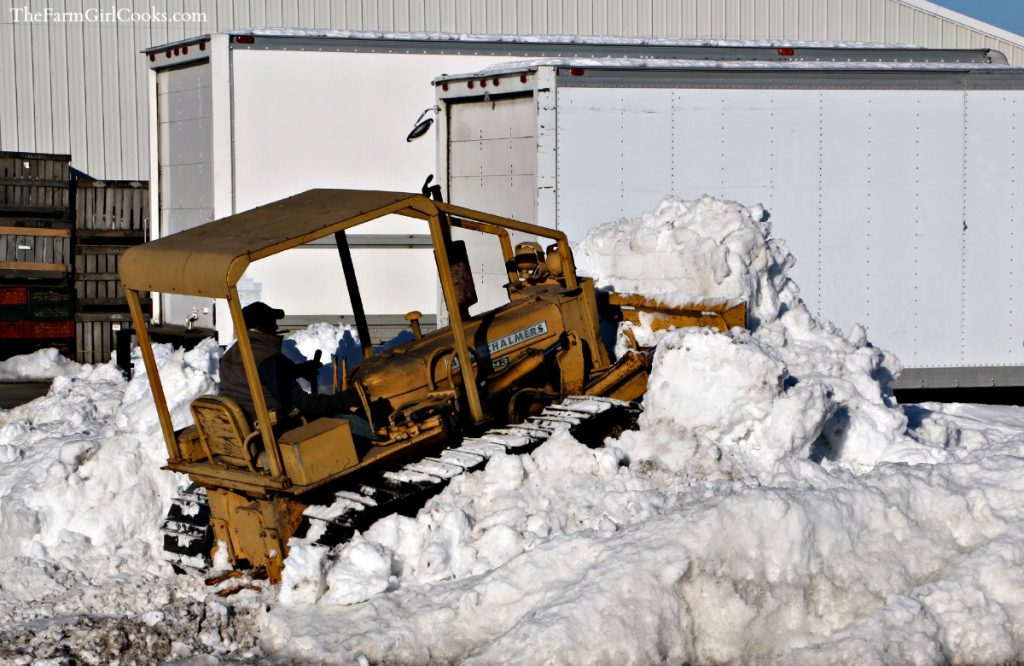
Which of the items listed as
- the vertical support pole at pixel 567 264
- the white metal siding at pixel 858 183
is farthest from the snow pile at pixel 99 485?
the white metal siding at pixel 858 183

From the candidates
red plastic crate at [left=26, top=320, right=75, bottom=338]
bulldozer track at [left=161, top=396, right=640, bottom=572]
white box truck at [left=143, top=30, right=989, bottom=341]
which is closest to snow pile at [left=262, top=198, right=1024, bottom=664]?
bulldozer track at [left=161, top=396, right=640, bottom=572]

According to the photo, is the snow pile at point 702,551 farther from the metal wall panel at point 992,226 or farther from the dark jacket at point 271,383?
the metal wall panel at point 992,226

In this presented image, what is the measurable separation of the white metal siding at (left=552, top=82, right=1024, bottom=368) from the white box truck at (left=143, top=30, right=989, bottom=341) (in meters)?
1.72

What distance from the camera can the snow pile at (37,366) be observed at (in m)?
17.4

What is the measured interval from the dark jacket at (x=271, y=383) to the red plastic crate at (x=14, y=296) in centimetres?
1116

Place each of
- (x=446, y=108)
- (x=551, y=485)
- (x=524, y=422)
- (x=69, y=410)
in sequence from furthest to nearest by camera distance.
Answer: (x=446, y=108) → (x=69, y=410) → (x=524, y=422) → (x=551, y=485)

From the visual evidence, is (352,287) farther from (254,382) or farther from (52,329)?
(52,329)

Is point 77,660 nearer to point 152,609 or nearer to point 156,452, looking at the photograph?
point 152,609

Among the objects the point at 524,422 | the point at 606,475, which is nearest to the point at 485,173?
the point at 524,422

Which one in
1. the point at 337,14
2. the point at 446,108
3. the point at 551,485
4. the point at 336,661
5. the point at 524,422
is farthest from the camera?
the point at 337,14

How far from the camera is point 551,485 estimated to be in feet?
26.4

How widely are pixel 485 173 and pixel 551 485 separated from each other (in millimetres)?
5038

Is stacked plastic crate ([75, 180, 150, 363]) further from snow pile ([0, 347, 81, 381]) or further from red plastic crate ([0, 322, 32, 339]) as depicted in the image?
red plastic crate ([0, 322, 32, 339])

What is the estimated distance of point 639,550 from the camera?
267 inches
